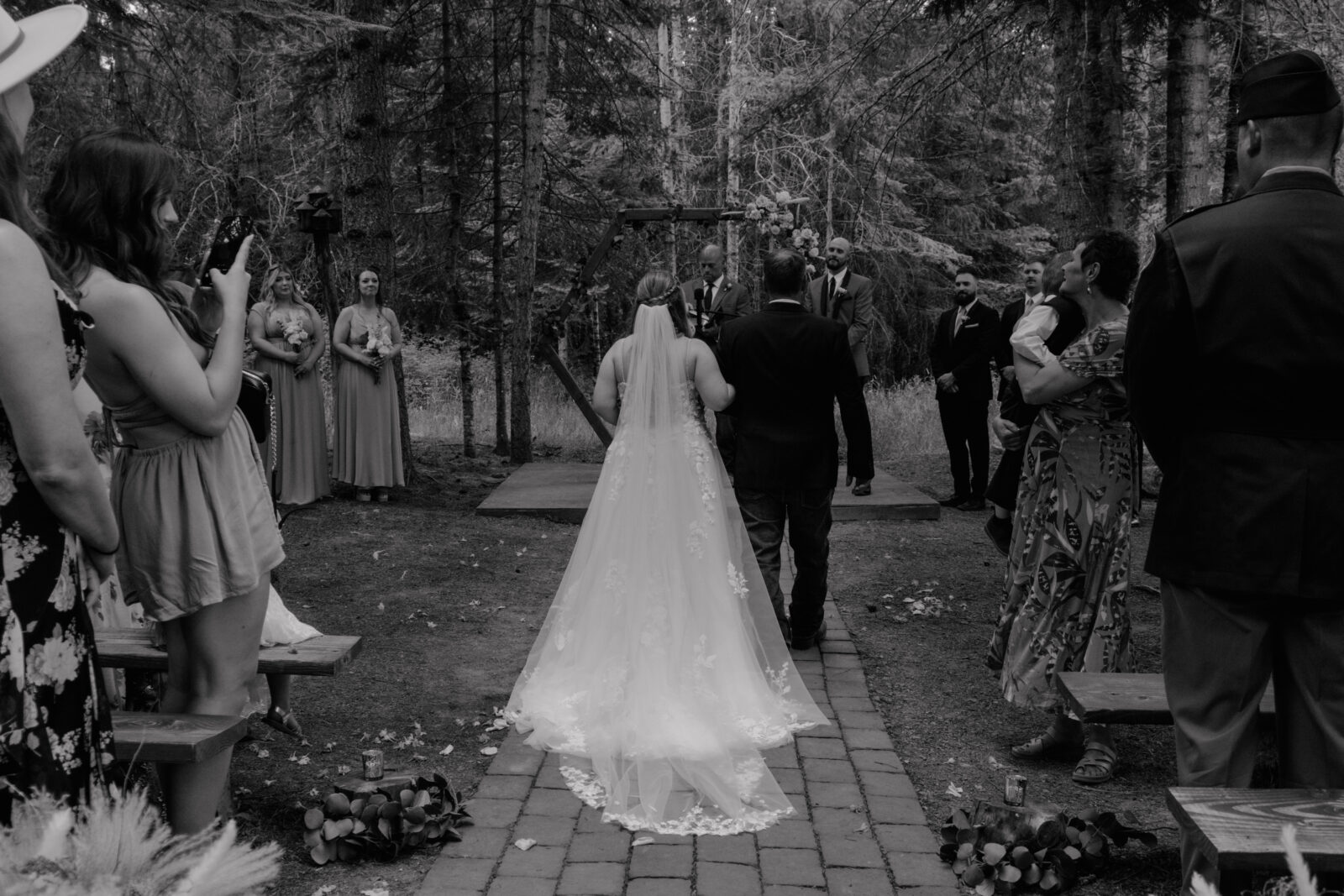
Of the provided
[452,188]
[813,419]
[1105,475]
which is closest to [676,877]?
[1105,475]

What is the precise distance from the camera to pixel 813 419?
6398 millimetres

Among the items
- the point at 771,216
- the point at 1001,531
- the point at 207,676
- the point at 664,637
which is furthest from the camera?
the point at 771,216

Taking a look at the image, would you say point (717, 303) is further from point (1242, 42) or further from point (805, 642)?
point (805, 642)

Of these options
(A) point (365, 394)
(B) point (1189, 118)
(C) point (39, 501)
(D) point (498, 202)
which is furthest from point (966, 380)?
(C) point (39, 501)

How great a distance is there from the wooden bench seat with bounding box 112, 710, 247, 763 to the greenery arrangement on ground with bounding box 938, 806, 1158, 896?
7.79ft

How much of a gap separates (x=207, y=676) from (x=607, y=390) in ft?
10.6

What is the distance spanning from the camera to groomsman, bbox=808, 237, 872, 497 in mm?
11305

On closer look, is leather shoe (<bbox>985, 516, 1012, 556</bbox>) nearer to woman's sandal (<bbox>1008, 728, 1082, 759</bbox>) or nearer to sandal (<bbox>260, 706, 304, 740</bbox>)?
woman's sandal (<bbox>1008, 728, 1082, 759</bbox>)

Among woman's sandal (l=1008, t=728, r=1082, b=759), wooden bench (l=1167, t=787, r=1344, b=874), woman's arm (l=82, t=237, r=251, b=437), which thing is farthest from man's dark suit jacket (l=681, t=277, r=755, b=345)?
wooden bench (l=1167, t=787, r=1344, b=874)

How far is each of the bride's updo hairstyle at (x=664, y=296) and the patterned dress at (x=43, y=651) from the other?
4044 mm

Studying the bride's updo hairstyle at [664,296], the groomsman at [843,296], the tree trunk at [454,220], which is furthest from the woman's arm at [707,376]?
the tree trunk at [454,220]

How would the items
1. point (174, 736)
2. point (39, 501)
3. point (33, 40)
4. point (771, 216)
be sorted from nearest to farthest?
point (33, 40) < point (39, 501) < point (174, 736) < point (771, 216)

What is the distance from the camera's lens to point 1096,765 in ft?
15.4

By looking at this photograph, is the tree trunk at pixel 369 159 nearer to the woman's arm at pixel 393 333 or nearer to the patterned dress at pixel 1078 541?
the woman's arm at pixel 393 333
